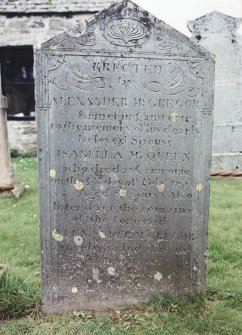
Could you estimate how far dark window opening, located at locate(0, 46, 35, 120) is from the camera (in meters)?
11.7

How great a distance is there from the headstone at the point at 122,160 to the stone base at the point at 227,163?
5.03 meters

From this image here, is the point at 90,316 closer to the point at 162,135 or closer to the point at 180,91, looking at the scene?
the point at 162,135

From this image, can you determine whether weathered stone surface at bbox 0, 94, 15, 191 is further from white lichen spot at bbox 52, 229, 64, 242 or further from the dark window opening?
the dark window opening

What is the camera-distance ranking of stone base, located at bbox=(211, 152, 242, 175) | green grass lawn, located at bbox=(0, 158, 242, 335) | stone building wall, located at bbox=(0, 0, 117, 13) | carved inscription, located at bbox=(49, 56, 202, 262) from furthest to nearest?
stone building wall, located at bbox=(0, 0, 117, 13) < stone base, located at bbox=(211, 152, 242, 175) < carved inscription, located at bbox=(49, 56, 202, 262) < green grass lawn, located at bbox=(0, 158, 242, 335)

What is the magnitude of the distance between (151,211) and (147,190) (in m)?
0.18

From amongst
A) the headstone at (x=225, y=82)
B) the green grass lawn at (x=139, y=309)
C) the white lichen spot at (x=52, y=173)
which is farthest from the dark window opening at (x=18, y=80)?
the white lichen spot at (x=52, y=173)

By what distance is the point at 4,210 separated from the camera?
6.31 m

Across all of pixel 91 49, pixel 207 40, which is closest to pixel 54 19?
pixel 207 40

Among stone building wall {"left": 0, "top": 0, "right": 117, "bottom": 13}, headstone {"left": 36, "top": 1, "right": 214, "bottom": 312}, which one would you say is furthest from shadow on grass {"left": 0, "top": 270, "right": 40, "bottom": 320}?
stone building wall {"left": 0, "top": 0, "right": 117, "bottom": 13}

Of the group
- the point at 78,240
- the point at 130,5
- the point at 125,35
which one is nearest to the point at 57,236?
the point at 78,240

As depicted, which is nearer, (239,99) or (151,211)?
(151,211)

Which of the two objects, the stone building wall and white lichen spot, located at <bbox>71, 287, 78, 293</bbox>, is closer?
white lichen spot, located at <bbox>71, 287, 78, 293</bbox>

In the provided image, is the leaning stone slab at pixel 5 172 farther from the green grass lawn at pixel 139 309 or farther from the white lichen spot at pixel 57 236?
the white lichen spot at pixel 57 236

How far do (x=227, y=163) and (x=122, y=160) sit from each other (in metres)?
5.38
